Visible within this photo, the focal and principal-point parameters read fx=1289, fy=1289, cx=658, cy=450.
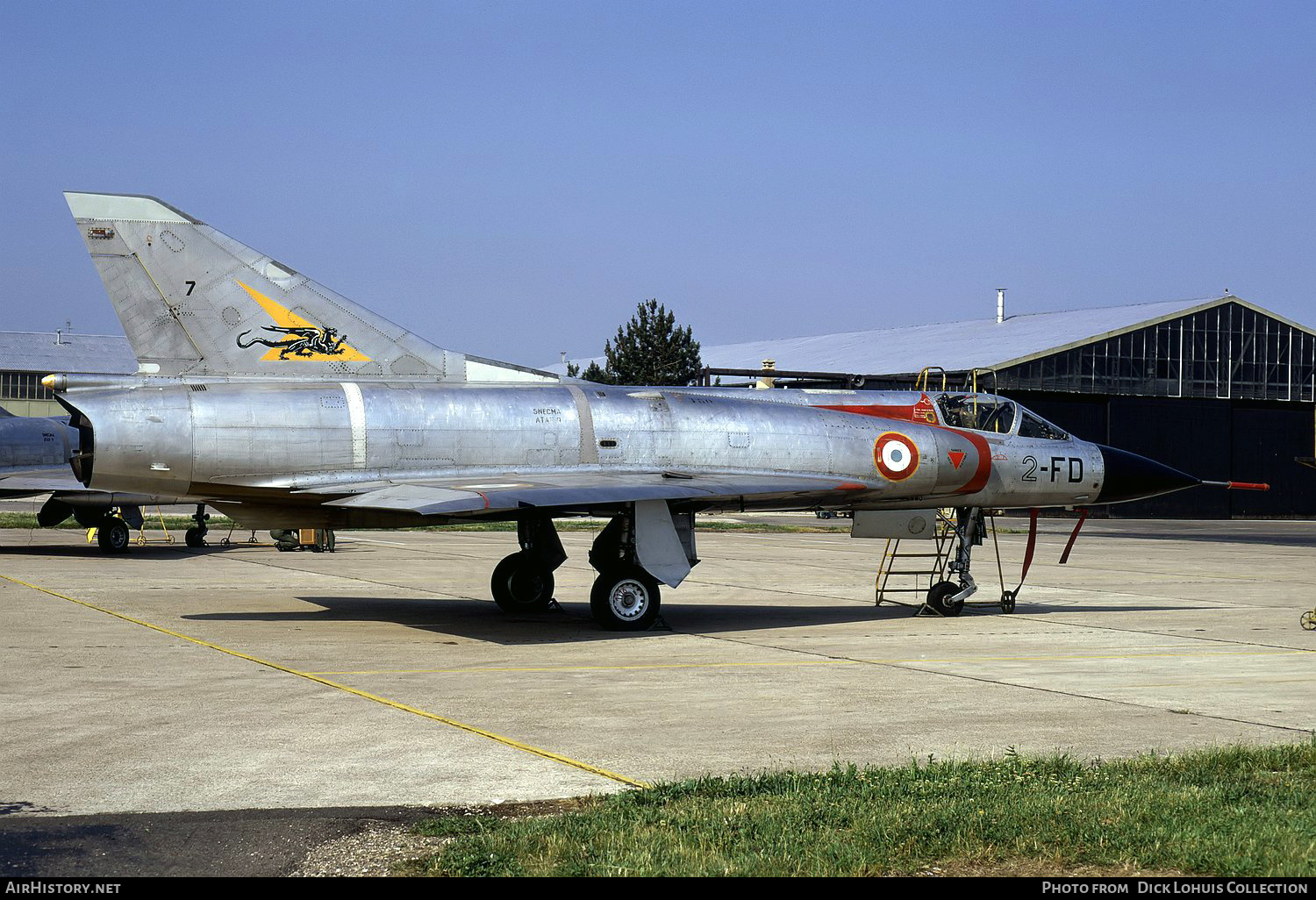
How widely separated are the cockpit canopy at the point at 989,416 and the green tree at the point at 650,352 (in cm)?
6696

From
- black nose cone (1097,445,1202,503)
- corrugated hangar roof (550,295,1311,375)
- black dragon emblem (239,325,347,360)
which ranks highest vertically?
corrugated hangar roof (550,295,1311,375)

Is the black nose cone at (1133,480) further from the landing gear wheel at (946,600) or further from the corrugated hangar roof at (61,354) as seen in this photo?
the corrugated hangar roof at (61,354)

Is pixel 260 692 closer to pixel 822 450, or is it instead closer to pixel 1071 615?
pixel 822 450

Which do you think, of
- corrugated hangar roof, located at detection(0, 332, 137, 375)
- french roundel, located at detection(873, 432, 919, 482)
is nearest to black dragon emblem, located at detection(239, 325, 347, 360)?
french roundel, located at detection(873, 432, 919, 482)

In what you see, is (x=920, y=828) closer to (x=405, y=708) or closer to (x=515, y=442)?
(x=405, y=708)

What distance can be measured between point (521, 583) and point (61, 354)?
297 feet

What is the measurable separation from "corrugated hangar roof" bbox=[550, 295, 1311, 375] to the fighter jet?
44.0 meters

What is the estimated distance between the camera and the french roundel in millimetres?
16781

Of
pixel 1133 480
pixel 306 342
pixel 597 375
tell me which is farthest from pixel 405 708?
pixel 597 375

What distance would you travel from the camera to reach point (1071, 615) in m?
17.8

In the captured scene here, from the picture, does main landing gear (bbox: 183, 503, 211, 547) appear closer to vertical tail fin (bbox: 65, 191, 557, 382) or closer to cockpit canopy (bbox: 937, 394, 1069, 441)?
vertical tail fin (bbox: 65, 191, 557, 382)

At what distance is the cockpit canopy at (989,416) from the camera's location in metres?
17.9

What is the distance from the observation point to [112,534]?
28.4 meters
